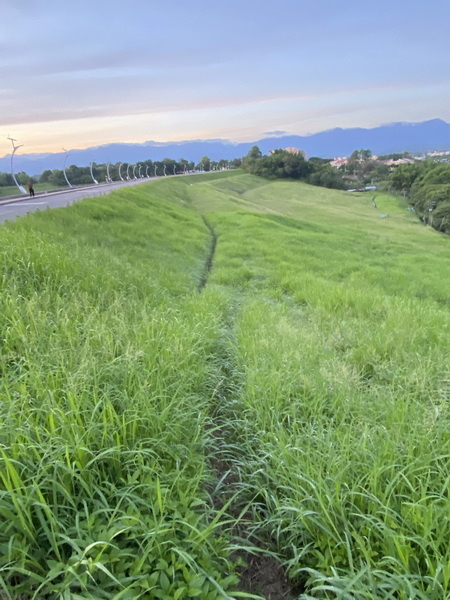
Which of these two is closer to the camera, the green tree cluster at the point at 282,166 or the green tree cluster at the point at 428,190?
the green tree cluster at the point at 428,190

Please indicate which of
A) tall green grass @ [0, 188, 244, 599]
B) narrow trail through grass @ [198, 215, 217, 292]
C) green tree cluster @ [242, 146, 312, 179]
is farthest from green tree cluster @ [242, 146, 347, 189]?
tall green grass @ [0, 188, 244, 599]

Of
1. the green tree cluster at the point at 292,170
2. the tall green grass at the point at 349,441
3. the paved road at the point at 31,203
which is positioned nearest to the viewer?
the tall green grass at the point at 349,441

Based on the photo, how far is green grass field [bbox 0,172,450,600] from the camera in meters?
1.97

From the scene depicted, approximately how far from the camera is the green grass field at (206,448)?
1.97 m

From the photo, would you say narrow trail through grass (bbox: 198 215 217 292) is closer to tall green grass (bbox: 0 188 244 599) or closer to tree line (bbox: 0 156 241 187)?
tall green grass (bbox: 0 188 244 599)

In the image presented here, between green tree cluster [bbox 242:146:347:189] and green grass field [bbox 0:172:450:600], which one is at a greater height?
green tree cluster [bbox 242:146:347:189]

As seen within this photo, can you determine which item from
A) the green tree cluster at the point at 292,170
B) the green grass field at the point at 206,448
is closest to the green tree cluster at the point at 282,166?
the green tree cluster at the point at 292,170

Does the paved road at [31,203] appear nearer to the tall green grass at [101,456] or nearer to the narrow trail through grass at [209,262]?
the narrow trail through grass at [209,262]

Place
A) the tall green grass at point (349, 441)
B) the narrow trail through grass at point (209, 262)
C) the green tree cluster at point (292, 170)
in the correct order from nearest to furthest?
the tall green grass at point (349, 441), the narrow trail through grass at point (209, 262), the green tree cluster at point (292, 170)

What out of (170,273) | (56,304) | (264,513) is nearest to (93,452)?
(264,513)

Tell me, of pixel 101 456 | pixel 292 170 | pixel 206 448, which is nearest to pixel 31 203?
pixel 206 448

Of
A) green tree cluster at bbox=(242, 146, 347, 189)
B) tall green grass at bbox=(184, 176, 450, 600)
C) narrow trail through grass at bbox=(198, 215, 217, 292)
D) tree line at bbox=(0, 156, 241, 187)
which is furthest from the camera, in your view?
green tree cluster at bbox=(242, 146, 347, 189)

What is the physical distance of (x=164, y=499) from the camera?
2.23 m

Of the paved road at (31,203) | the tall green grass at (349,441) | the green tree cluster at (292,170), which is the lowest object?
the tall green grass at (349,441)
